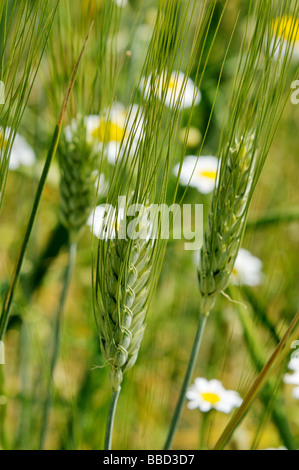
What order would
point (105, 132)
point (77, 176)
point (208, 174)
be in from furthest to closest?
point (208, 174)
point (77, 176)
point (105, 132)

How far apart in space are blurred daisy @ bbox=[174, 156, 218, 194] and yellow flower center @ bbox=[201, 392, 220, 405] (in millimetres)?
240

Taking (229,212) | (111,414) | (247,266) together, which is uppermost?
(247,266)

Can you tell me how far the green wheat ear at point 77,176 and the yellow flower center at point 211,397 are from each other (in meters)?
0.21

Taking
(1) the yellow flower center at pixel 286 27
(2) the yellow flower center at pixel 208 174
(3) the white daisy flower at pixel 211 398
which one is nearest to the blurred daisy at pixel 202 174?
(2) the yellow flower center at pixel 208 174

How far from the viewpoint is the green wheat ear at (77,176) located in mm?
493

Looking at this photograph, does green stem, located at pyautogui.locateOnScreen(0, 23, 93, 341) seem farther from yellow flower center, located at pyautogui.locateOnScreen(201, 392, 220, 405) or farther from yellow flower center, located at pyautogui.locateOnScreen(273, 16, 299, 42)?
yellow flower center, located at pyautogui.locateOnScreen(201, 392, 220, 405)

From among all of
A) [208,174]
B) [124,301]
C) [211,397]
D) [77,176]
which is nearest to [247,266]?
[208,174]

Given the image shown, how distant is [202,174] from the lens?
754 mm

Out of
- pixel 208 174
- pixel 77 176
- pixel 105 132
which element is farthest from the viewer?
pixel 208 174

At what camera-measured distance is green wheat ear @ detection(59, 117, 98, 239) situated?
49 centimetres

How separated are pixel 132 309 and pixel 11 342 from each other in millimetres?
752

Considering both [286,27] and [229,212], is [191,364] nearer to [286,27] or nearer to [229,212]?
[229,212]

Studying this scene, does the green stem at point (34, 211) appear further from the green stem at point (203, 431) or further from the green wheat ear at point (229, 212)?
the green stem at point (203, 431)

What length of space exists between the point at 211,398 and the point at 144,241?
282mm
